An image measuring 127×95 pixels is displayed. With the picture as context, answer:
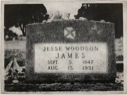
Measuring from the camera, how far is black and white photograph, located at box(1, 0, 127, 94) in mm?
586

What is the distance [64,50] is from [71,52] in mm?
28

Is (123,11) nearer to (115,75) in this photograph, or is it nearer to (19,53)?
(115,75)

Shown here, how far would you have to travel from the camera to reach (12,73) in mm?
588

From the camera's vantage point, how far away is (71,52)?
59 cm

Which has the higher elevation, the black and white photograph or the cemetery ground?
the black and white photograph

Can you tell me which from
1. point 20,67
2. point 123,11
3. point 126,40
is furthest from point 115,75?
point 20,67

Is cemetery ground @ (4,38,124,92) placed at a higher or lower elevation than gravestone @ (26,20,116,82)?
lower

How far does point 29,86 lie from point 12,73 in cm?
8

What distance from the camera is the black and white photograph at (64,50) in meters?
0.59

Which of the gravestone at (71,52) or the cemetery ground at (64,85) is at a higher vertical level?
the gravestone at (71,52)

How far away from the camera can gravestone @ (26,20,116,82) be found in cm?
59

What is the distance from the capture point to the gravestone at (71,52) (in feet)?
1.93

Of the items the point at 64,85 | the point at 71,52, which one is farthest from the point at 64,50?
the point at 64,85

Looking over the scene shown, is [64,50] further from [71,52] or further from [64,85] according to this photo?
[64,85]
